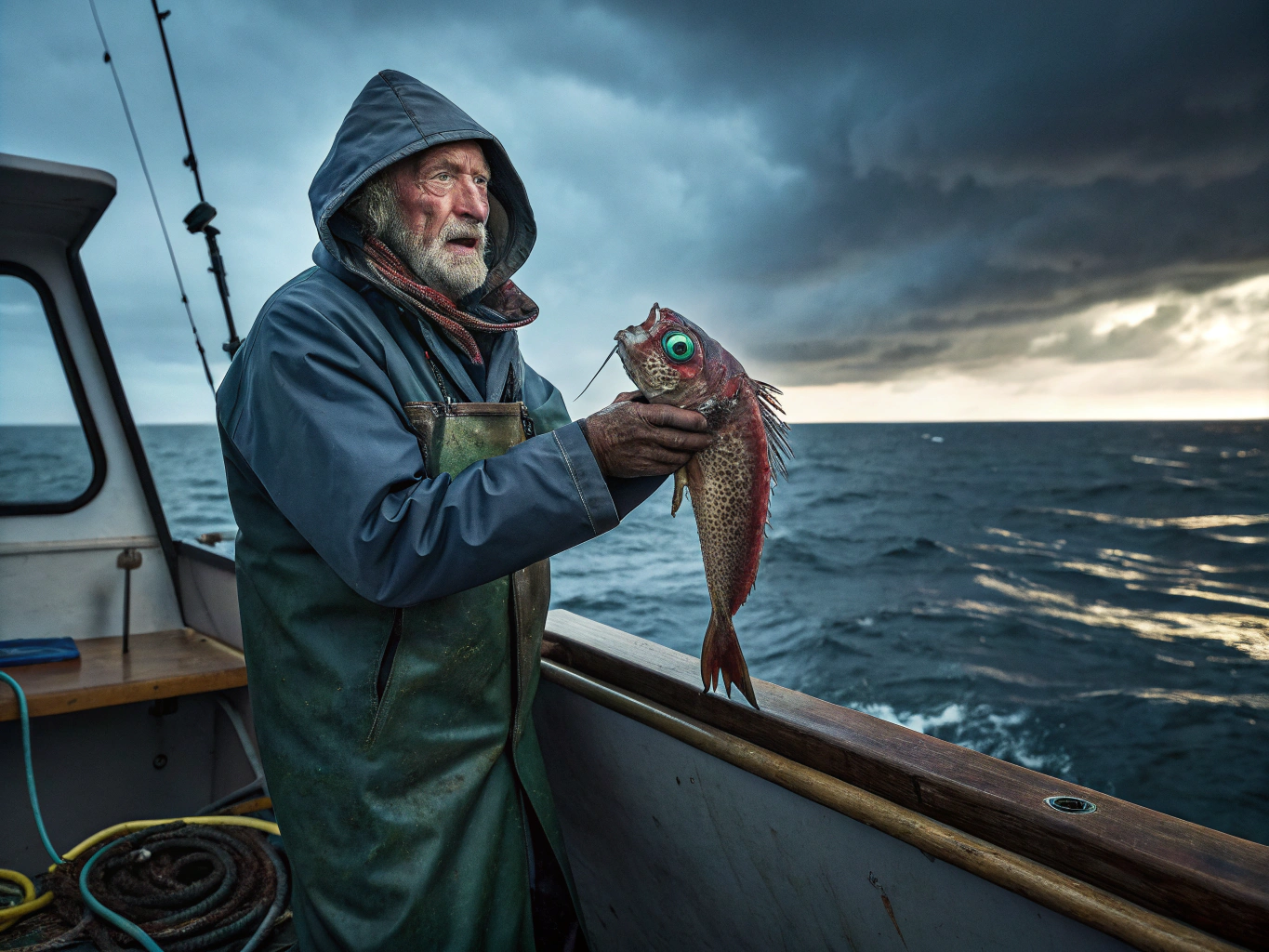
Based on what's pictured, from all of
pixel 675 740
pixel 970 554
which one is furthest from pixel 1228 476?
pixel 675 740

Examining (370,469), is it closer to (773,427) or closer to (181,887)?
(773,427)

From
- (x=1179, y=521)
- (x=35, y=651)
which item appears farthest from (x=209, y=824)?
(x=1179, y=521)

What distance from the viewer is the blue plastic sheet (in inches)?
141

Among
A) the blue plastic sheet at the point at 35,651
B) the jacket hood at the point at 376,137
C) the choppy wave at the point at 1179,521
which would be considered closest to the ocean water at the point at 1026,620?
the choppy wave at the point at 1179,521

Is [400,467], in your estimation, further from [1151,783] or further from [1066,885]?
[1151,783]

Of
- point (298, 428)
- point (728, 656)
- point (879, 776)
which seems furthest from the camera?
point (728, 656)

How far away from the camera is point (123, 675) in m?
3.55

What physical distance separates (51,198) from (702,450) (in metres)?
3.73

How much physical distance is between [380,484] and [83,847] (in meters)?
2.72

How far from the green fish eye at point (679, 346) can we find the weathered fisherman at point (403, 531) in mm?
151

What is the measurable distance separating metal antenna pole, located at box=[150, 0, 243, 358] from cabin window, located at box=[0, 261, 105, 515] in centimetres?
106

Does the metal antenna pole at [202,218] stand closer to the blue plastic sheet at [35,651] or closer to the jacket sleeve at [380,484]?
the blue plastic sheet at [35,651]

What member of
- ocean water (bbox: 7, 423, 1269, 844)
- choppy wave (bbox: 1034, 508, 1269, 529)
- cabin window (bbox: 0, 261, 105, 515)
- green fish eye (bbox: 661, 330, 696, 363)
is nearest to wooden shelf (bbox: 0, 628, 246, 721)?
ocean water (bbox: 7, 423, 1269, 844)

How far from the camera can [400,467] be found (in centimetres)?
151
